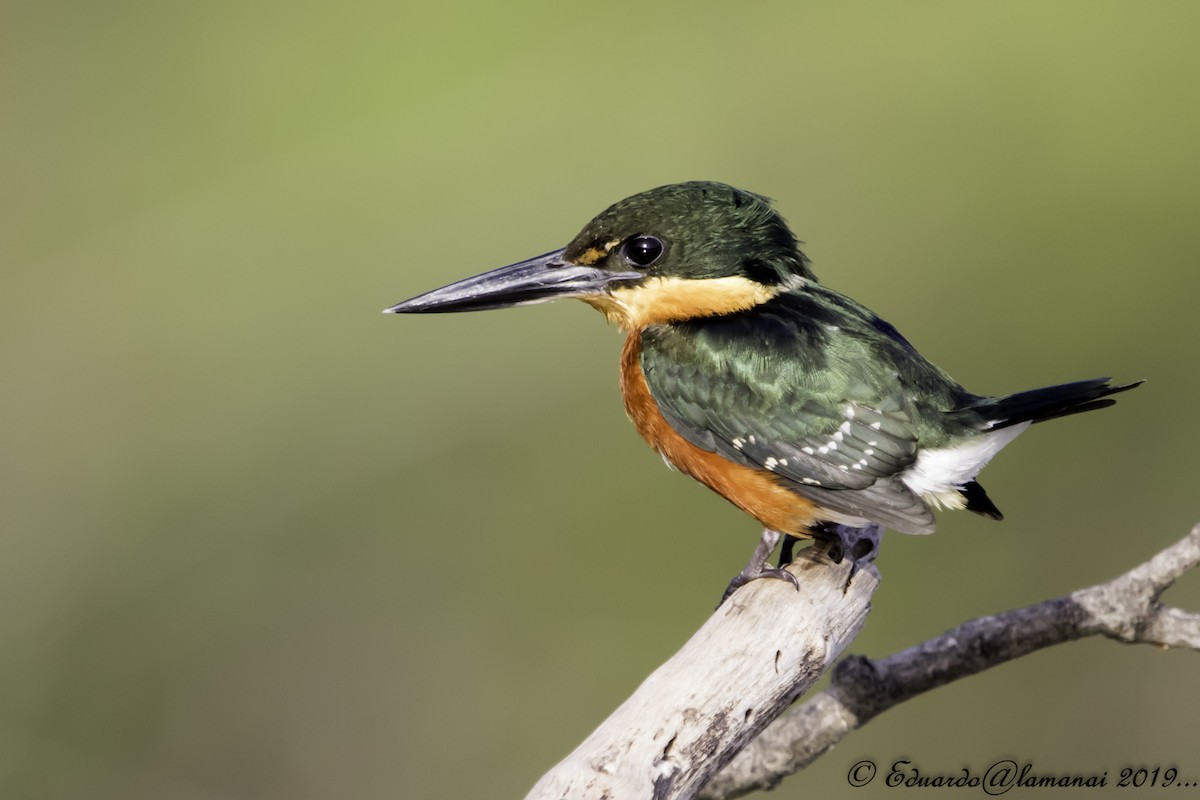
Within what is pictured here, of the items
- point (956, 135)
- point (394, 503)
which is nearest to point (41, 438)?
point (394, 503)

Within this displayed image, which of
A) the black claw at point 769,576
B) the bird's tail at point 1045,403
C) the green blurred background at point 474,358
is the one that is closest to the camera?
the bird's tail at point 1045,403

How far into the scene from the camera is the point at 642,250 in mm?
2533

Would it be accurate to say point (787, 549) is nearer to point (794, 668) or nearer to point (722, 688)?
point (794, 668)

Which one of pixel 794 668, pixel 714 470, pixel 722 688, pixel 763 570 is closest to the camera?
pixel 722 688

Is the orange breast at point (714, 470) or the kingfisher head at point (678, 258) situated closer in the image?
the orange breast at point (714, 470)

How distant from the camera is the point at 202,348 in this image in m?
4.62

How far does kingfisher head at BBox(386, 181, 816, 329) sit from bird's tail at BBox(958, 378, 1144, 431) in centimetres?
48

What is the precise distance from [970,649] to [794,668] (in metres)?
0.42

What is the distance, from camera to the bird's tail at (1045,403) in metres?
2.16

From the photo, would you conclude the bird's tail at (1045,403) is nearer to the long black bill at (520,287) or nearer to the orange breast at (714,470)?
the orange breast at (714,470)

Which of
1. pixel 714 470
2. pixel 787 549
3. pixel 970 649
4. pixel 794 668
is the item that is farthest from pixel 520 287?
pixel 970 649

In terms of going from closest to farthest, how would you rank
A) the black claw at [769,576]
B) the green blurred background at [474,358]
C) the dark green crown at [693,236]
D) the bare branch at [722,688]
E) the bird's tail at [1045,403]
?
the bare branch at [722,688]
the bird's tail at [1045,403]
the black claw at [769,576]
the dark green crown at [693,236]
the green blurred background at [474,358]

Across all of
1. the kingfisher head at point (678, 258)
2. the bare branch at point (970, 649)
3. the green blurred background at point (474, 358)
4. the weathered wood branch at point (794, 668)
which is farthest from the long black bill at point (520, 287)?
the green blurred background at point (474, 358)

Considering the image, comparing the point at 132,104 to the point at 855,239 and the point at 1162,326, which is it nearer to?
the point at 855,239
